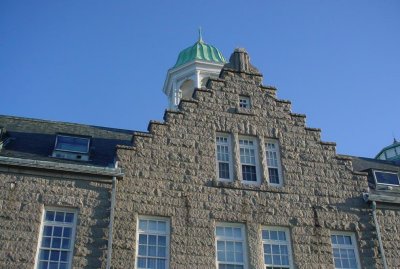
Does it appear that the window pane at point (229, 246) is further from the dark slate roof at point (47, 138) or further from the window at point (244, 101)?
the window at point (244, 101)

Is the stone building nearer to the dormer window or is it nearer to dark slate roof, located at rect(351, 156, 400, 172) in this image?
the dormer window

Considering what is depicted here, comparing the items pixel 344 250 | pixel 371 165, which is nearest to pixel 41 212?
pixel 344 250

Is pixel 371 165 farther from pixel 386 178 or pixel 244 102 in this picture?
pixel 244 102

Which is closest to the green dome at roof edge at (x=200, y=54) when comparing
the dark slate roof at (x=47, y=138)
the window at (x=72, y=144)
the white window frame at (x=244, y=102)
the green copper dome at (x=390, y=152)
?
the dark slate roof at (x=47, y=138)

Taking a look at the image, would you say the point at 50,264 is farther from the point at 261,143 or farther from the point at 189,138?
the point at 261,143

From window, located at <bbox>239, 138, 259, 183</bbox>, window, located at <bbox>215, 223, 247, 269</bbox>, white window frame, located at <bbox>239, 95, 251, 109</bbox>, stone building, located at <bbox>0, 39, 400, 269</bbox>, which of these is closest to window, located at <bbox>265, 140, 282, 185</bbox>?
stone building, located at <bbox>0, 39, 400, 269</bbox>

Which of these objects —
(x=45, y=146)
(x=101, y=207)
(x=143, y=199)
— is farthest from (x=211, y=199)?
(x=45, y=146)

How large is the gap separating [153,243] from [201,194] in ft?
8.36

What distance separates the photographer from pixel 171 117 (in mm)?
21562

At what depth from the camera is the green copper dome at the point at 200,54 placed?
32125mm

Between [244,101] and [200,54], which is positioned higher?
[200,54]

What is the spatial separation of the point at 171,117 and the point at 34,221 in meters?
6.42

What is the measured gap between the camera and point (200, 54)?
3247 centimetres

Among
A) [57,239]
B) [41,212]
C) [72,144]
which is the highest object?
[72,144]
